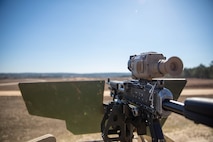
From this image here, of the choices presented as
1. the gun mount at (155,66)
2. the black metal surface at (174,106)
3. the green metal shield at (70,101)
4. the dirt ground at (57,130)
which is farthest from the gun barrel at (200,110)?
the dirt ground at (57,130)

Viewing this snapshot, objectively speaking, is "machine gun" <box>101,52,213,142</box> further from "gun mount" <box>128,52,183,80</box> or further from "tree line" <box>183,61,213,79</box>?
"tree line" <box>183,61,213,79</box>

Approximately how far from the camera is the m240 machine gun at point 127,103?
230 cm

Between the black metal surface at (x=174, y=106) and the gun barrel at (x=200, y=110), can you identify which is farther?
→ the black metal surface at (x=174, y=106)

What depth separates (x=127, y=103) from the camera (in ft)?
11.0

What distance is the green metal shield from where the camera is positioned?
4.27 metres

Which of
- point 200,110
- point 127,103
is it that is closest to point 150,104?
point 127,103

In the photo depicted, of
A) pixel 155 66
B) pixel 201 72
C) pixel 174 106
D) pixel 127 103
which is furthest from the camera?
pixel 201 72

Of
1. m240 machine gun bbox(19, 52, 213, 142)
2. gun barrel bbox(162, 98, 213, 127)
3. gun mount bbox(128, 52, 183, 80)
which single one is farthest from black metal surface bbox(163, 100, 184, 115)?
gun mount bbox(128, 52, 183, 80)

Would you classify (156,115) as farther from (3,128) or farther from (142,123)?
(3,128)

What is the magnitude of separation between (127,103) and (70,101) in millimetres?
1774

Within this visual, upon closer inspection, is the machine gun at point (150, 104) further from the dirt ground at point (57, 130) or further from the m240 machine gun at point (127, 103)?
the dirt ground at point (57, 130)

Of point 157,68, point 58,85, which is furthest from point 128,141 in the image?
point 58,85

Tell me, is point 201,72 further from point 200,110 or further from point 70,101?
point 200,110

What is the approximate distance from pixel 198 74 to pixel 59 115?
61342mm
